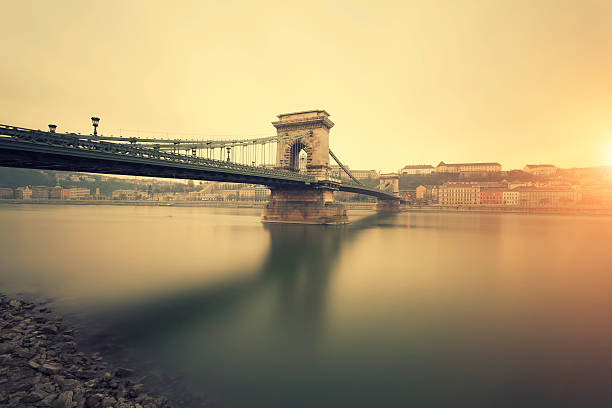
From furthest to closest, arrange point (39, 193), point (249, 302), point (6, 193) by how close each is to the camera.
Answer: point (39, 193), point (6, 193), point (249, 302)

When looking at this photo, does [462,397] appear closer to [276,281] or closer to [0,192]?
[276,281]

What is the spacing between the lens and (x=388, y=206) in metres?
84.5

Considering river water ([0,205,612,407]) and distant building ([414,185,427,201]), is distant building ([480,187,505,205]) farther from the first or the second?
river water ([0,205,612,407])

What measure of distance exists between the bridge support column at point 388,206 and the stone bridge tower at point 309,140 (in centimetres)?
4902

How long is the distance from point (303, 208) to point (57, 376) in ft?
110

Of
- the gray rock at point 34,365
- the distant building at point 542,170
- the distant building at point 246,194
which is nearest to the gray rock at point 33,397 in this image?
the gray rock at point 34,365

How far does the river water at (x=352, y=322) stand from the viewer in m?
5.16

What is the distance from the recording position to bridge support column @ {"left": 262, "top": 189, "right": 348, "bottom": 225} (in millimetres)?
37562

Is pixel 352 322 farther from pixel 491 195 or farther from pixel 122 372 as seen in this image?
pixel 491 195

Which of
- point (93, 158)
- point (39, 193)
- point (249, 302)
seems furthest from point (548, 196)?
point (39, 193)

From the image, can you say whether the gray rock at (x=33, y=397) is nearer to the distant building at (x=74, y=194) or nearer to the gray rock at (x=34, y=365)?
the gray rock at (x=34, y=365)

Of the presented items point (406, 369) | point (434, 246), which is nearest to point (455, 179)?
point (434, 246)

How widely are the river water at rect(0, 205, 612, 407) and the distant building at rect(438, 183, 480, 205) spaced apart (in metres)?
91.9

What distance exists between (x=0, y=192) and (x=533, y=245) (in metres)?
188
